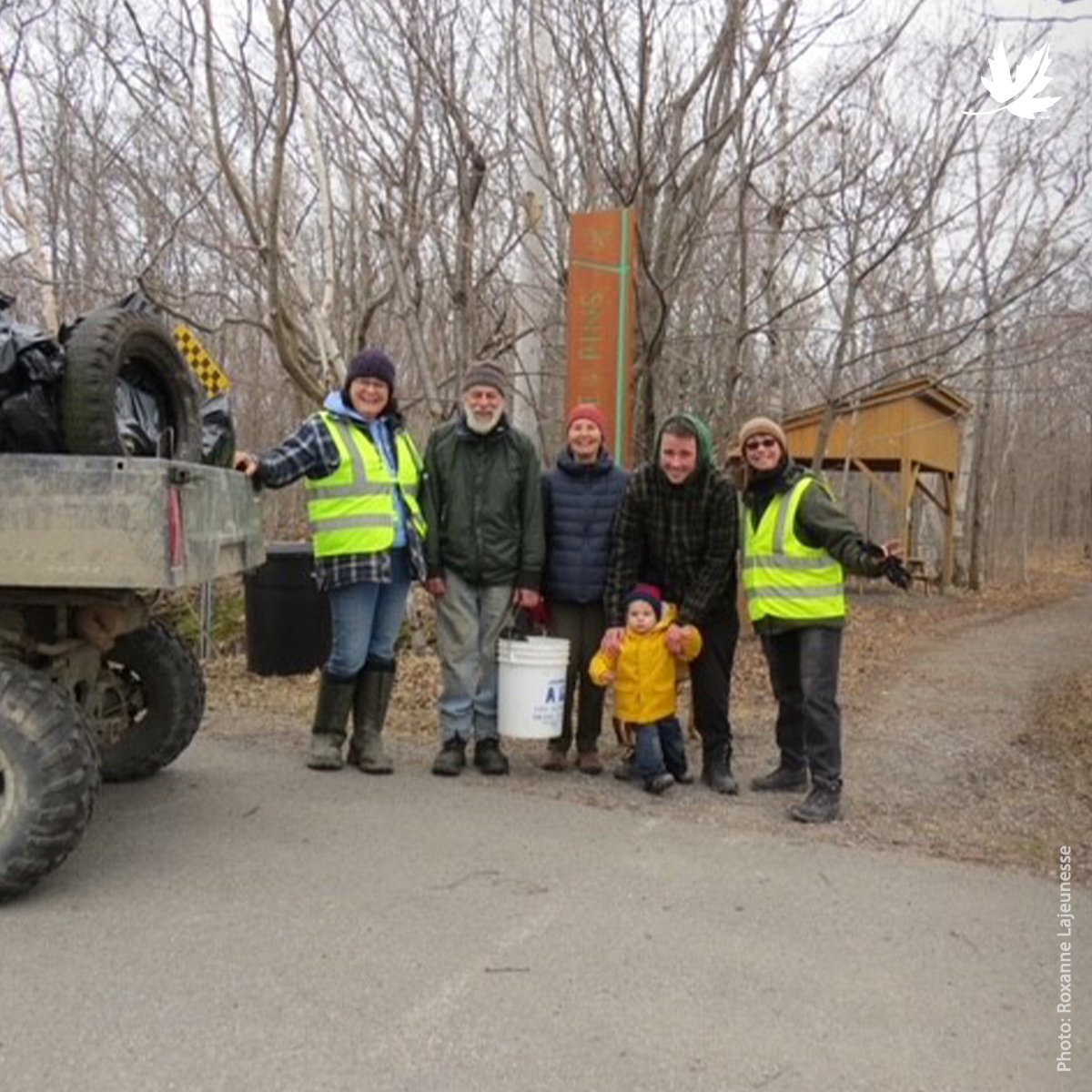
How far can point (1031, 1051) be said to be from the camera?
3.06m

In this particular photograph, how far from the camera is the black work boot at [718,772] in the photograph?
18.2 feet

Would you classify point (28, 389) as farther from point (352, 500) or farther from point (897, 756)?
point (897, 756)

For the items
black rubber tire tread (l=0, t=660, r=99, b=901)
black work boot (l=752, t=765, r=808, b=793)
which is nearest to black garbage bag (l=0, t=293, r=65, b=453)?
black rubber tire tread (l=0, t=660, r=99, b=901)

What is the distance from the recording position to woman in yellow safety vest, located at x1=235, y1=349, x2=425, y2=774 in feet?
18.1

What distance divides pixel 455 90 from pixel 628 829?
6.40 metres

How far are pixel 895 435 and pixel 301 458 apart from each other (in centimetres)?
1596

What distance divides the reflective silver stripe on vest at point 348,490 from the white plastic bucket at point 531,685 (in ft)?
3.27

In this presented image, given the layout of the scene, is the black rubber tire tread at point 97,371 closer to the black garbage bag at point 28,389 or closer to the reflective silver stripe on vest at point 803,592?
the black garbage bag at point 28,389

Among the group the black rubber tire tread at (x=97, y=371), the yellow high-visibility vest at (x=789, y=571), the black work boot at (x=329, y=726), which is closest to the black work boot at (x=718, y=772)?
the yellow high-visibility vest at (x=789, y=571)

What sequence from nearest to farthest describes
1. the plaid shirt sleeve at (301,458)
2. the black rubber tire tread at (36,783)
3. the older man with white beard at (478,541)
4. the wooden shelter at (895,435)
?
the black rubber tire tread at (36,783) < the plaid shirt sleeve at (301,458) < the older man with white beard at (478,541) < the wooden shelter at (895,435)

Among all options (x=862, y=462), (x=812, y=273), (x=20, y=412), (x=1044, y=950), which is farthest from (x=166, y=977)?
(x=862, y=462)

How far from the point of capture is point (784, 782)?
18.5ft

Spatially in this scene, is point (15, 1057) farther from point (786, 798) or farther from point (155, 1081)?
point (786, 798)

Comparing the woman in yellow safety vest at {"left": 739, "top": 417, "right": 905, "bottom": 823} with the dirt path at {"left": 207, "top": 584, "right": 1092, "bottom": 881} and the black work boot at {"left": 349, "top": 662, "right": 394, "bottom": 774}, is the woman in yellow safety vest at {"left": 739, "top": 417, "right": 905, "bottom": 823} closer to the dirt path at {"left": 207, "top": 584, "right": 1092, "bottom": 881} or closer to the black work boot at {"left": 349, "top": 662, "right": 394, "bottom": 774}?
the dirt path at {"left": 207, "top": 584, "right": 1092, "bottom": 881}
